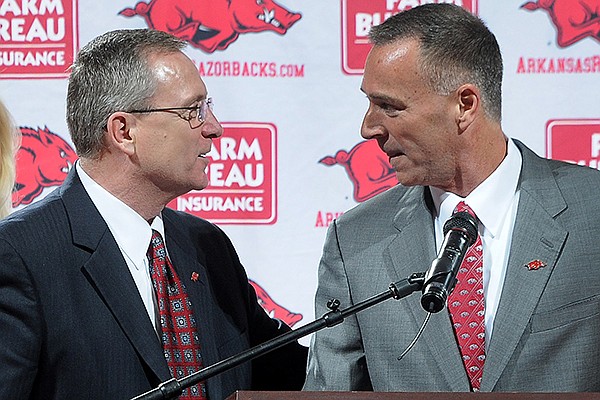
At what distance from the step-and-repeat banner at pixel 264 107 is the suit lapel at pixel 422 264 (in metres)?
0.62

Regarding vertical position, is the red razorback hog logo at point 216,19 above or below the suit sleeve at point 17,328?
above

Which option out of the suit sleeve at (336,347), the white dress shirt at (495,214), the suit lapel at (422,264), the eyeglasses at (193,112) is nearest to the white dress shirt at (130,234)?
the eyeglasses at (193,112)

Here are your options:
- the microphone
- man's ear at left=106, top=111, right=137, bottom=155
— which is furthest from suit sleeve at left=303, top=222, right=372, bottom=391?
the microphone

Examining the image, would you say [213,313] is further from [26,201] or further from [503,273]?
[26,201]

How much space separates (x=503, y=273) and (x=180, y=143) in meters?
0.63

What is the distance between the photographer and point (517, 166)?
2023 mm

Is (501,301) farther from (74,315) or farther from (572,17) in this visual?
(572,17)

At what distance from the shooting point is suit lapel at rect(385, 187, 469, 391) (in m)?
1.92

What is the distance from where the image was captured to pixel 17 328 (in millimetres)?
1866

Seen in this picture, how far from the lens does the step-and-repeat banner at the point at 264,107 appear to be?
8.82 ft

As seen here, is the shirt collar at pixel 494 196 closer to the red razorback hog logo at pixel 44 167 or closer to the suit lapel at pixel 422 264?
the suit lapel at pixel 422 264

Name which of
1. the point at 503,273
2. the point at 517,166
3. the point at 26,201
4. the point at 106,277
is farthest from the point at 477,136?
the point at 26,201

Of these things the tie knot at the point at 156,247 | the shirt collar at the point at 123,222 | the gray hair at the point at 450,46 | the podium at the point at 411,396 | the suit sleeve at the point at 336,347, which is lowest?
the suit sleeve at the point at 336,347

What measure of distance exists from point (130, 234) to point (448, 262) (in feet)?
2.59
